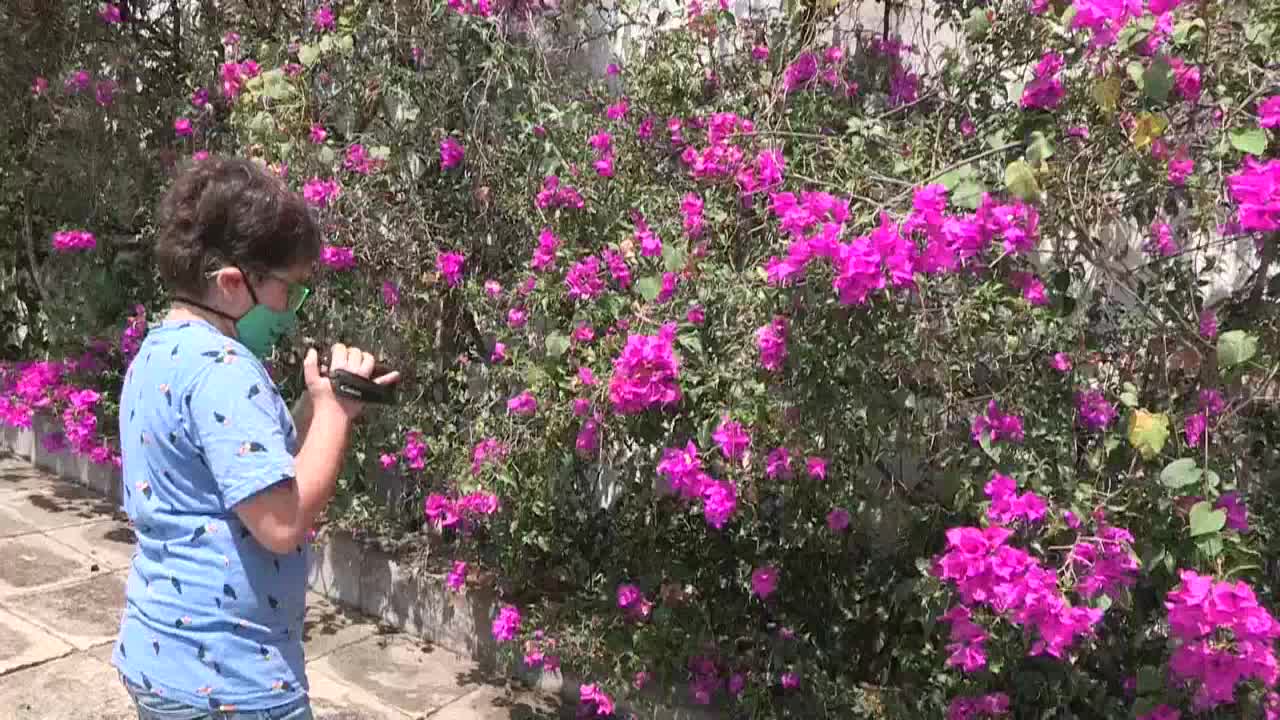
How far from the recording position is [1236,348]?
181 cm

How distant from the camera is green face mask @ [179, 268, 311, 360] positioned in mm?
1649

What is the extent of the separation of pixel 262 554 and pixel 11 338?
5329 mm

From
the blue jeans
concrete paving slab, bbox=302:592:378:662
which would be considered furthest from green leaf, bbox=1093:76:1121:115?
concrete paving slab, bbox=302:592:378:662

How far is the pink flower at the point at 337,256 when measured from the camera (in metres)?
3.65

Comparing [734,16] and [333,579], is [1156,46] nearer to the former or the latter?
[734,16]

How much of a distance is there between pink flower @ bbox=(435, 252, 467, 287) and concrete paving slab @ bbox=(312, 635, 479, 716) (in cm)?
136

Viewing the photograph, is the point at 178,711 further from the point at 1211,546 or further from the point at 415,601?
the point at 415,601

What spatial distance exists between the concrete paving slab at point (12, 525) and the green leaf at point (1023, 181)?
4530 mm

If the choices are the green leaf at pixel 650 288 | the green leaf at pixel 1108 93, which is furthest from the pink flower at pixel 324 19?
the green leaf at pixel 1108 93

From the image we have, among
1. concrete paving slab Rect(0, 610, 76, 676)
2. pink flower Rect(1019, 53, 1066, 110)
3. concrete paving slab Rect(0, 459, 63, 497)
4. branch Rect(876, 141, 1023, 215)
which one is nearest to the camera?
branch Rect(876, 141, 1023, 215)

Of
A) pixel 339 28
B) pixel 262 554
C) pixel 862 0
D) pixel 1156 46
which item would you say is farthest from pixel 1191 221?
pixel 339 28

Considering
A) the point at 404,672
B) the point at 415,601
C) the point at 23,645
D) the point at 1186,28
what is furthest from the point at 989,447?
the point at 23,645

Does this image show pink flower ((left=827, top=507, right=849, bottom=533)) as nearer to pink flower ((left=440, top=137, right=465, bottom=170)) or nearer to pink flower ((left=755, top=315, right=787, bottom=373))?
pink flower ((left=755, top=315, right=787, bottom=373))

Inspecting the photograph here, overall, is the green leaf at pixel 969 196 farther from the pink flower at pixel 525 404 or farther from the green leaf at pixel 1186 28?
the pink flower at pixel 525 404
